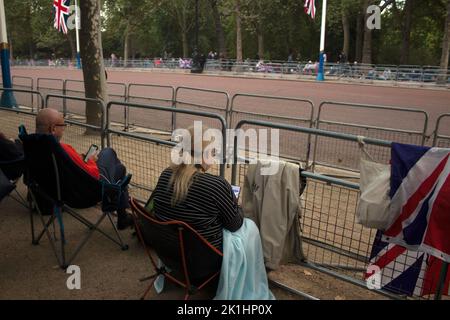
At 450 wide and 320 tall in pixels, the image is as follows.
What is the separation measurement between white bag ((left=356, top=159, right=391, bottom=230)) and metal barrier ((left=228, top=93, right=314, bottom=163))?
4.33m

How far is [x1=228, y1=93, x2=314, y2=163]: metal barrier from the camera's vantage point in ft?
27.2

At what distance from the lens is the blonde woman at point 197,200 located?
2.98 m

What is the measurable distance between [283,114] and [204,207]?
10096 millimetres

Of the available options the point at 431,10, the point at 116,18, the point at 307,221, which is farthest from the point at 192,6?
the point at 307,221

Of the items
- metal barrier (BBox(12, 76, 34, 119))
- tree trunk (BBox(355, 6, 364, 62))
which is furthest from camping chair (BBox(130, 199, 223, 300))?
tree trunk (BBox(355, 6, 364, 62))

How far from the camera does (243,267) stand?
3166mm

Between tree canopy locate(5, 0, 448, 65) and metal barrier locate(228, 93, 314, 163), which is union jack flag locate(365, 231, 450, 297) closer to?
metal barrier locate(228, 93, 314, 163)

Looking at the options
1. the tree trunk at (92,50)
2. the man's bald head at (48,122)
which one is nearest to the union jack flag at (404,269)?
the man's bald head at (48,122)

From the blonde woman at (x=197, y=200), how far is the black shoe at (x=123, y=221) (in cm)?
154

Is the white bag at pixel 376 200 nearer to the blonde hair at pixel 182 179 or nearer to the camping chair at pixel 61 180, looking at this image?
the blonde hair at pixel 182 179

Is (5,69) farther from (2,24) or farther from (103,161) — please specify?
(103,161)

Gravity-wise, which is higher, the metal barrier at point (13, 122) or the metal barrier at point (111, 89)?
the metal barrier at point (111, 89)

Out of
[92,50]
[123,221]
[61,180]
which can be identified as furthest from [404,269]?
[92,50]
